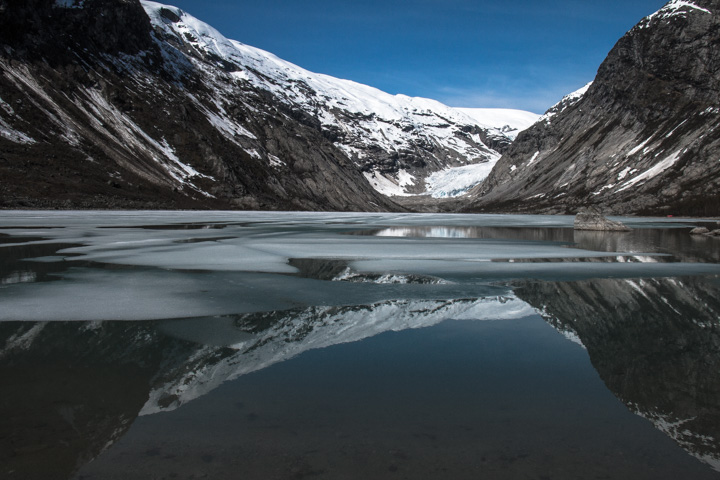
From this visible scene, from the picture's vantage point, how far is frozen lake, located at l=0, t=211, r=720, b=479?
4.22 metres

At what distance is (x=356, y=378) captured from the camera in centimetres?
620

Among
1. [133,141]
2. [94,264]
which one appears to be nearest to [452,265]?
[94,264]

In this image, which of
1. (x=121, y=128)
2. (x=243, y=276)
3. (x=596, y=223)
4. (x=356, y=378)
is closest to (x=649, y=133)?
(x=596, y=223)

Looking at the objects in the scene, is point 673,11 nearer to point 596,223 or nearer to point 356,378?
→ point 596,223

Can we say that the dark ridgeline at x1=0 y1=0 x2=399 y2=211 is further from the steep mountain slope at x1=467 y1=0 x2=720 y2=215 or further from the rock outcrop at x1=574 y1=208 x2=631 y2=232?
the rock outcrop at x1=574 y1=208 x2=631 y2=232

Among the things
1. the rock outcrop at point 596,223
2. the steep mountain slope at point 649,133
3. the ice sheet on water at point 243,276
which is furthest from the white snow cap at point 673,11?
the ice sheet on water at point 243,276

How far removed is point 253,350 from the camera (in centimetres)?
727

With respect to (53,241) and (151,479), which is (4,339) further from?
(53,241)

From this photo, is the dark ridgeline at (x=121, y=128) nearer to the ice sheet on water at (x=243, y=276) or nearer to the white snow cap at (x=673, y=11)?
the ice sheet on water at (x=243, y=276)

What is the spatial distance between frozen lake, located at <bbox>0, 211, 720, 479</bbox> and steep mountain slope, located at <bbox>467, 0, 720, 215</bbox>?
391 feet

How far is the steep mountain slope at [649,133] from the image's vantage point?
4717 inches

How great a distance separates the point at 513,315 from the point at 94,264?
42.8ft

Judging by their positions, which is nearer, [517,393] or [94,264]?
[517,393]

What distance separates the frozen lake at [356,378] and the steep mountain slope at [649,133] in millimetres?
119316
